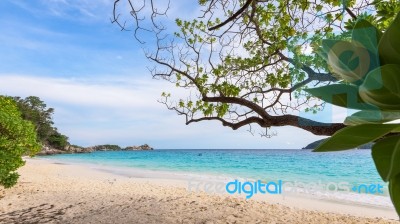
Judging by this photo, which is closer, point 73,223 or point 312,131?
point 312,131

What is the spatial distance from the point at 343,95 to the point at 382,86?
0.04 meters

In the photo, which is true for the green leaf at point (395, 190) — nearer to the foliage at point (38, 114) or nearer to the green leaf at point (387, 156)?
the green leaf at point (387, 156)

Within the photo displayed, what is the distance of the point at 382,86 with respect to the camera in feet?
1.11

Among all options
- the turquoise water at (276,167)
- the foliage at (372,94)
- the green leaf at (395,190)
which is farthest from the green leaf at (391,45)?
the turquoise water at (276,167)

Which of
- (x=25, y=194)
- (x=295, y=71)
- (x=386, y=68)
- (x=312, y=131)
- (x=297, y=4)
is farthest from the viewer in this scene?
(x=25, y=194)

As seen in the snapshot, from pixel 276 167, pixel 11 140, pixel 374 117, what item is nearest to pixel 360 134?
pixel 374 117

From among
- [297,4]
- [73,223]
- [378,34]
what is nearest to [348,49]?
[378,34]

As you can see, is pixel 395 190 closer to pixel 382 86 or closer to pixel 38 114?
pixel 382 86

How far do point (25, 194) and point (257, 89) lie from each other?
7.08 meters

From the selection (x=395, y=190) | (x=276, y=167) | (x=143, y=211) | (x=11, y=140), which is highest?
(x=11, y=140)

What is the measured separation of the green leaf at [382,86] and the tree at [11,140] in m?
10.1

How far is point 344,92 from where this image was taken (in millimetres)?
369

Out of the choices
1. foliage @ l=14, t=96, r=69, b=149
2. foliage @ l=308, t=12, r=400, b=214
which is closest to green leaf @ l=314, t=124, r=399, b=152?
foliage @ l=308, t=12, r=400, b=214

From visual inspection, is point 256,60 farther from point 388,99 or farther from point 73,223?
point 388,99
